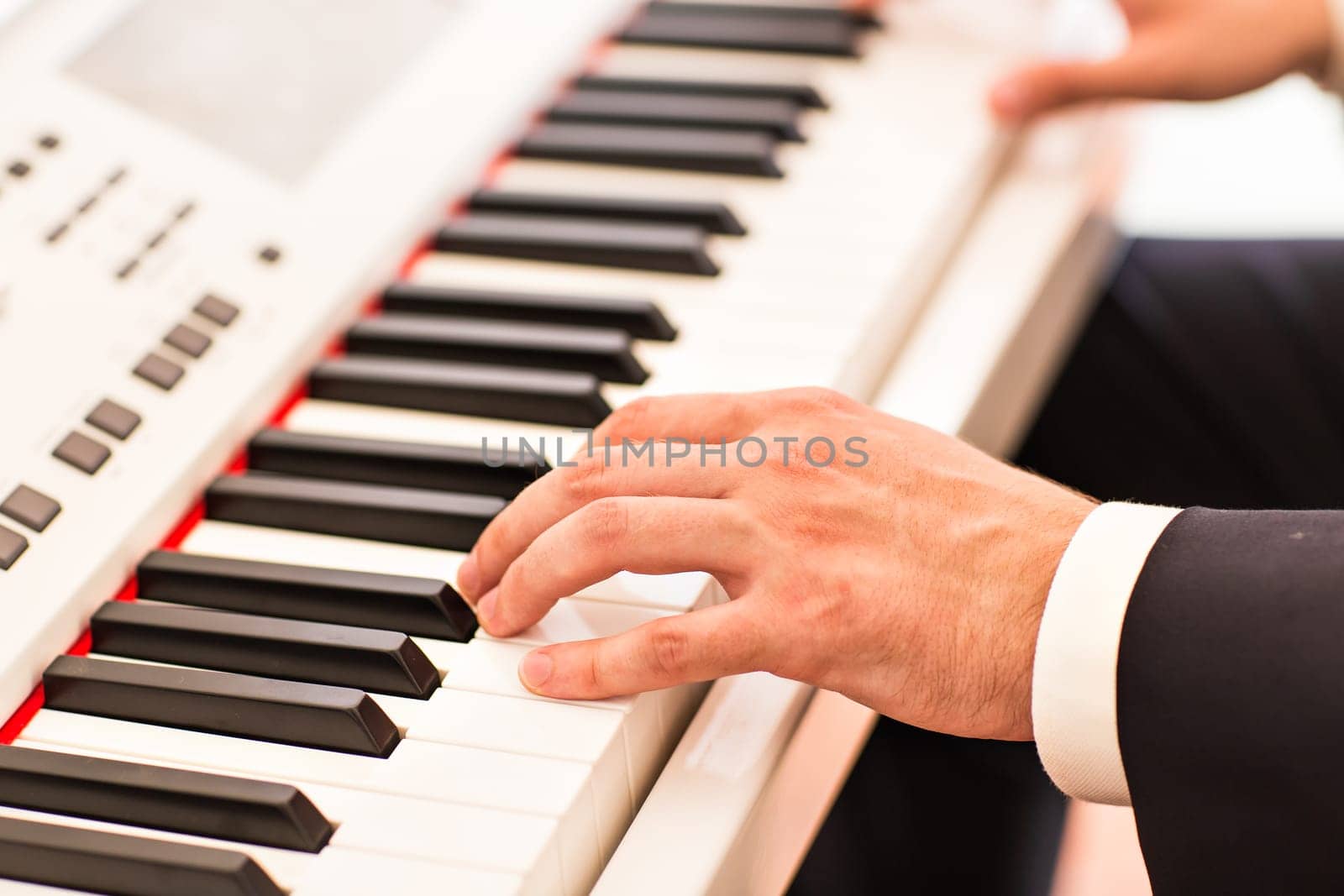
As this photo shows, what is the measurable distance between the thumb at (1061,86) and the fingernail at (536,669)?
842mm

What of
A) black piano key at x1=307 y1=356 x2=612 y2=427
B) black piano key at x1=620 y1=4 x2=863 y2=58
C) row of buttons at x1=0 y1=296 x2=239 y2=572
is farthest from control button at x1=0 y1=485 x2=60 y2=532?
black piano key at x1=620 y1=4 x2=863 y2=58

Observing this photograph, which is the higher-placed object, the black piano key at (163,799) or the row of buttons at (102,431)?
the row of buttons at (102,431)

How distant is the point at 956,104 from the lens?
4.64 feet

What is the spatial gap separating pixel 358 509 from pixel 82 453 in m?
0.20

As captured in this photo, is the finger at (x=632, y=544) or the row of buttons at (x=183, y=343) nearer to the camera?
the finger at (x=632, y=544)

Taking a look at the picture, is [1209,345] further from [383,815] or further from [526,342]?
[383,815]

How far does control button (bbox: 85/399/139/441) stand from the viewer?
3.23ft

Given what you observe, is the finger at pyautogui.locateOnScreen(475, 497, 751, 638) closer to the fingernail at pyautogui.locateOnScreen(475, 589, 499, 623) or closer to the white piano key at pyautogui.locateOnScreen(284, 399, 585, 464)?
the fingernail at pyautogui.locateOnScreen(475, 589, 499, 623)

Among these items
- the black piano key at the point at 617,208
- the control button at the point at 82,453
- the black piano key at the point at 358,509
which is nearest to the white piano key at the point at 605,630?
the black piano key at the point at 358,509

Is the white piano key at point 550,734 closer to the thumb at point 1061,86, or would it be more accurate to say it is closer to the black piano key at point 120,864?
the black piano key at point 120,864

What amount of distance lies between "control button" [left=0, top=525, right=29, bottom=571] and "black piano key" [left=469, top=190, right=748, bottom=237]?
1.87 ft

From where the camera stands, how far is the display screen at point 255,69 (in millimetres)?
1189

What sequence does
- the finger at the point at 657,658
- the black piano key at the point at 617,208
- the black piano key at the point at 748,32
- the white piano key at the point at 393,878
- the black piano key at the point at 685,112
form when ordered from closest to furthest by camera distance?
the white piano key at the point at 393,878 < the finger at the point at 657,658 < the black piano key at the point at 617,208 < the black piano key at the point at 685,112 < the black piano key at the point at 748,32

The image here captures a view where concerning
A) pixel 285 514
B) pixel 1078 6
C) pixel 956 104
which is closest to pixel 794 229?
pixel 956 104
